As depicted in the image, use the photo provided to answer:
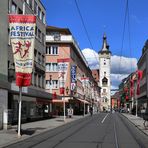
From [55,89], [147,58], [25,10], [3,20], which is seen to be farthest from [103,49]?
[3,20]

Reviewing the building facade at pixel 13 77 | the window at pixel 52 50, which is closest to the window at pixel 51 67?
the window at pixel 52 50

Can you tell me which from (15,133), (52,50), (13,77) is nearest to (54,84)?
(52,50)

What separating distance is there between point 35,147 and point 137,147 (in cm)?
452

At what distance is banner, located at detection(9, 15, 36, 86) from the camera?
25422mm

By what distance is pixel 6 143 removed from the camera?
20.8 m

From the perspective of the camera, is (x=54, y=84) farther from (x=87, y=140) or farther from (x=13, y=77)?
(x=87, y=140)

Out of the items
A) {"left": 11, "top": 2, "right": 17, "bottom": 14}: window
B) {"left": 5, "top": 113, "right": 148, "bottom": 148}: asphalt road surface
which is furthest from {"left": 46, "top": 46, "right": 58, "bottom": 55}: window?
{"left": 5, "top": 113, "right": 148, "bottom": 148}: asphalt road surface

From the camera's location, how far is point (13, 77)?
36.5m

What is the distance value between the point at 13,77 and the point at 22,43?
436 inches

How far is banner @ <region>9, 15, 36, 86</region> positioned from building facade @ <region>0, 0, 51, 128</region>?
5.85 meters

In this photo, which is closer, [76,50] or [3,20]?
[3,20]

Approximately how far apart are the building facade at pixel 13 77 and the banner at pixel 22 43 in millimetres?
5850

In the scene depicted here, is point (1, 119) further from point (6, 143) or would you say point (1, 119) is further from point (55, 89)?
point (55, 89)

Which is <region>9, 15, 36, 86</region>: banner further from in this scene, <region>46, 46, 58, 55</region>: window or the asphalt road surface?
<region>46, 46, 58, 55</region>: window
